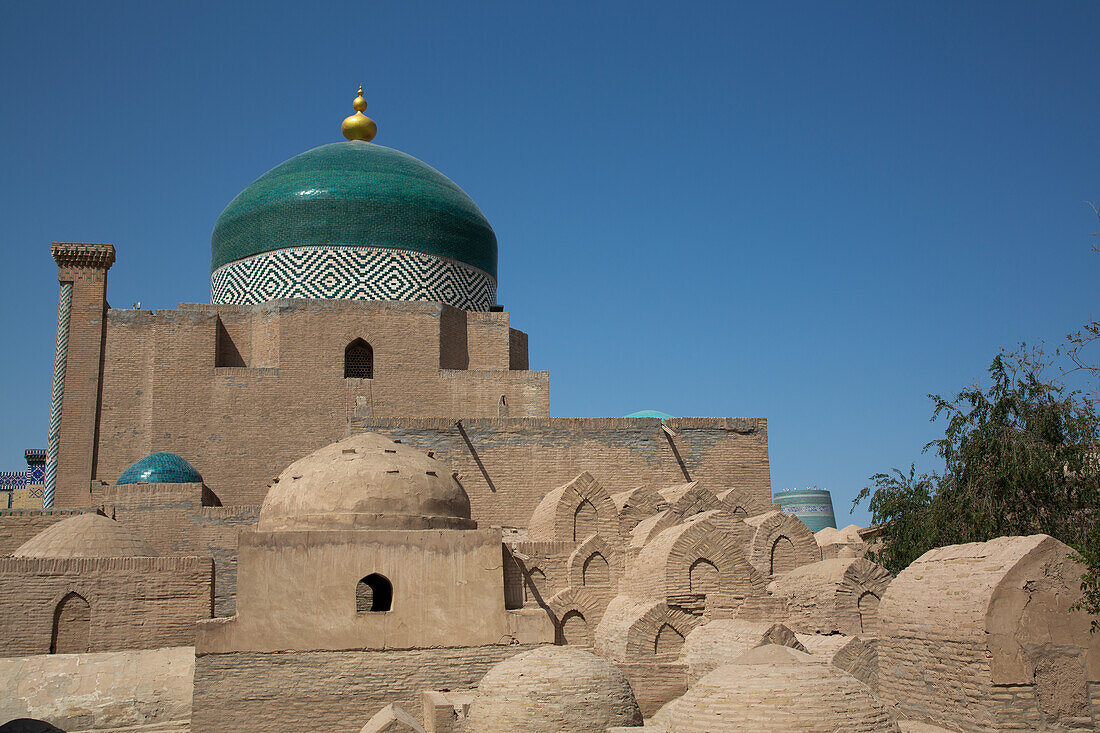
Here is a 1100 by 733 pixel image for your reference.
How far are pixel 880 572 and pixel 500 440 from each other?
559cm

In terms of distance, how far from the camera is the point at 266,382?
50.1ft

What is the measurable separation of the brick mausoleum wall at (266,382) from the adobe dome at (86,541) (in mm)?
2436

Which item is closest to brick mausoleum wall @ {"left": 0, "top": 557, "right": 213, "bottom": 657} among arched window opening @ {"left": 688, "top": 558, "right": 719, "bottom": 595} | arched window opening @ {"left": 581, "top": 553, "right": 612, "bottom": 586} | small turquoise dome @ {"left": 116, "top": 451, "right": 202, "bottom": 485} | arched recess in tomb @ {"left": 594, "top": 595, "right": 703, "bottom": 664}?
small turquoise dome @ {"left": 116, "top": 451, "right": 202, "bottom": 485}

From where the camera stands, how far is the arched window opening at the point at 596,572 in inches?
448

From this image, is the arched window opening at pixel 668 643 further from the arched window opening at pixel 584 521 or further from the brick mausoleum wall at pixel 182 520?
the brick mausoleum wall at pixel 182 520

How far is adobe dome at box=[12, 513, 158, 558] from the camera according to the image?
11.7 metres

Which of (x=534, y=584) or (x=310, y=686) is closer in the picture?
(x=310, y=686)

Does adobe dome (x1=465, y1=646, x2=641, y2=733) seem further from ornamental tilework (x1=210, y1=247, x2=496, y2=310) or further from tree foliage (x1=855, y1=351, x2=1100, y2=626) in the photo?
ornamental tilework (x1=210, y1=247, x2=496, y2=310)

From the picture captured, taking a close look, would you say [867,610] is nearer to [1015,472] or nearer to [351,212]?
[1015,472]

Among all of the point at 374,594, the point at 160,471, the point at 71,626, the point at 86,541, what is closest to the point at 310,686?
the point at 374,594

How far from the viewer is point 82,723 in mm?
9500

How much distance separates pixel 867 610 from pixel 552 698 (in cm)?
425

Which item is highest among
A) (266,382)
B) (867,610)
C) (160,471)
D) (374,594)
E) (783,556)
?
(266,382)

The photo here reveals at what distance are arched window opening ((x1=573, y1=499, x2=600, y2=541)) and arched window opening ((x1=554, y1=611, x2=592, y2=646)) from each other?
3.87ft
